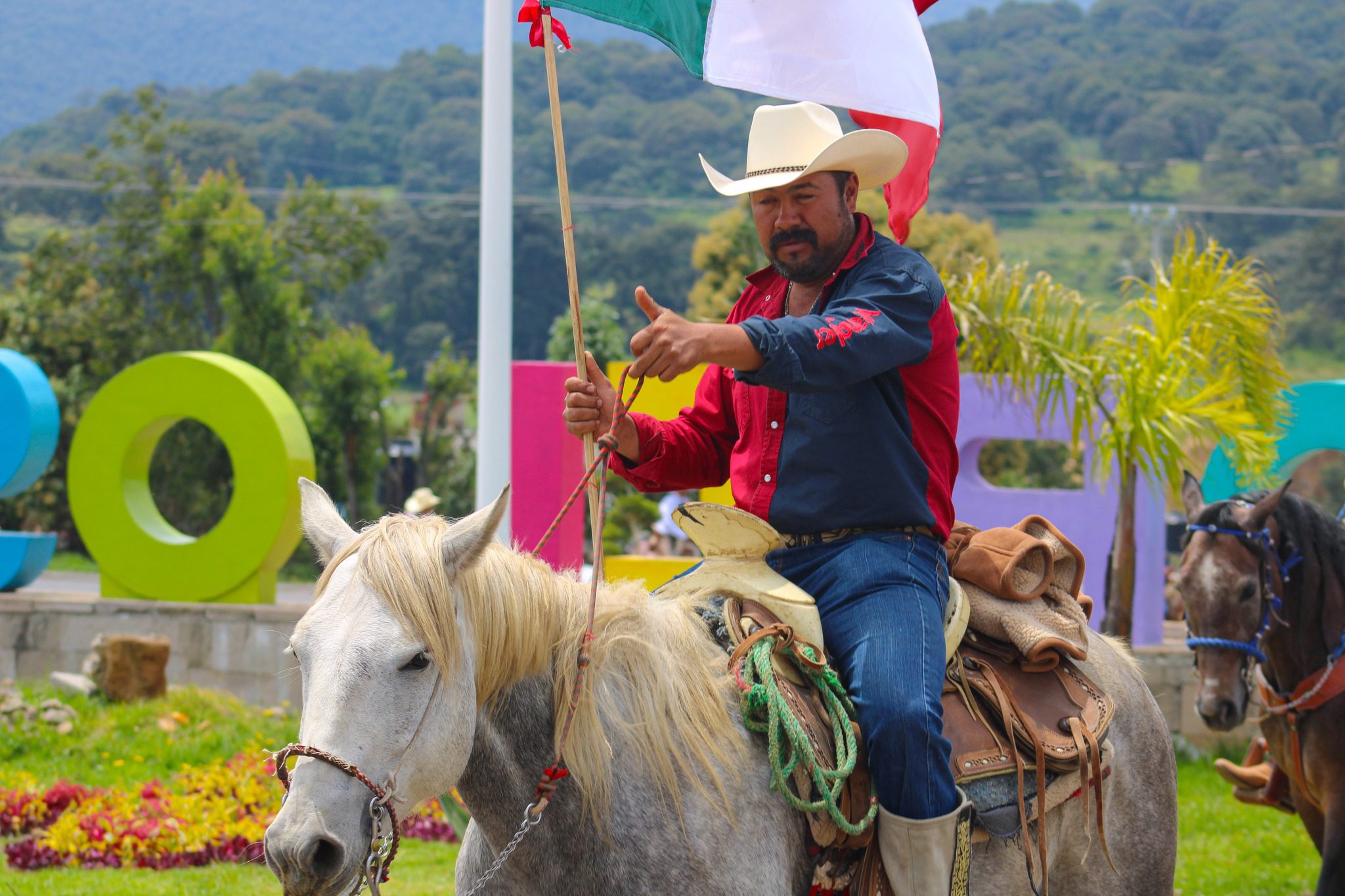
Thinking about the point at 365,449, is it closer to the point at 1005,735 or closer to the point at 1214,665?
the point at 1214,665

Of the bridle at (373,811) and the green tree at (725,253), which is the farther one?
the green tree at (725,253)

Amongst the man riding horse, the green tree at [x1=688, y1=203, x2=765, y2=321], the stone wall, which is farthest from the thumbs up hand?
the green tree at [x1=688, y1=203, x2=765, y2=321]

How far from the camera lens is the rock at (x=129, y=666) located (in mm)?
10117

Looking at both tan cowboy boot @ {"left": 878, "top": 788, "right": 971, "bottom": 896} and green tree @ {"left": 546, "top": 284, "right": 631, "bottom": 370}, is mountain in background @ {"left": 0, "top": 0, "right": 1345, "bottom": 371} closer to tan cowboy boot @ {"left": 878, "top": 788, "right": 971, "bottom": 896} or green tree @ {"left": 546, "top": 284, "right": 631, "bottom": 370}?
green tree @ {"left": 546, "top": 284, "right": 631, "bottom": 370}

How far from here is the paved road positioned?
77.4 ft

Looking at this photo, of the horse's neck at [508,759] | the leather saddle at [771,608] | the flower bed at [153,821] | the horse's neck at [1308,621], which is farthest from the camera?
the flower bed at [153,821]

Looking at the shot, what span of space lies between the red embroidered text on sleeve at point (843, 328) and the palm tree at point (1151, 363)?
7.00 m

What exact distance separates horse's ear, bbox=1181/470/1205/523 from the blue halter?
0.76 ft

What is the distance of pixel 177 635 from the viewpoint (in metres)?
11.0

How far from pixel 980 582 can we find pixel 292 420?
889 cm

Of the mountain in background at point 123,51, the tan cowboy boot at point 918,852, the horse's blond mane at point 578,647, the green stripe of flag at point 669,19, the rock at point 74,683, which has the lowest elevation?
the rock at point 74,683

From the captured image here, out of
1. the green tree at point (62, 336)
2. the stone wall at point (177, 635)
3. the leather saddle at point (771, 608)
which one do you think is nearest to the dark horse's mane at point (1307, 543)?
the leather saddle at point (771, 608)

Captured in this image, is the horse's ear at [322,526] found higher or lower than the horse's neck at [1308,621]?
higher

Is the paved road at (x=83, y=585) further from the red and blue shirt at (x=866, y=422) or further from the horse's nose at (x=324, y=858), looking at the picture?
the horse's nose at (x=324, y=858)
